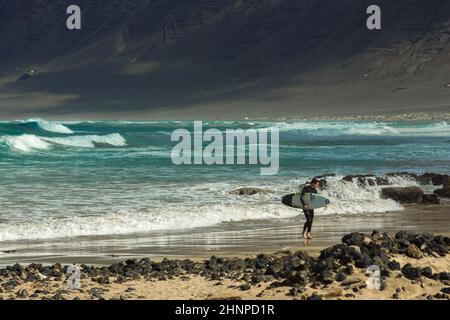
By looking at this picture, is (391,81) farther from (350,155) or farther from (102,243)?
(102,243)

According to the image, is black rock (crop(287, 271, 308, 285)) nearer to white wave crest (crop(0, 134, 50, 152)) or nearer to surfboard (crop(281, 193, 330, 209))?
surfboard (crop(281, 193, 330, 209))

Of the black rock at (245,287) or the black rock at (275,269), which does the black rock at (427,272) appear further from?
the black rock at (245,287)

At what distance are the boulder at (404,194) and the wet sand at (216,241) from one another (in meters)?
2.74

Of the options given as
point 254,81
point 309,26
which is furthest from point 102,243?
point 309,26

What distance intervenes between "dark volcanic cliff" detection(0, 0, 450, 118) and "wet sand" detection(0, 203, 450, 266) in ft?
300

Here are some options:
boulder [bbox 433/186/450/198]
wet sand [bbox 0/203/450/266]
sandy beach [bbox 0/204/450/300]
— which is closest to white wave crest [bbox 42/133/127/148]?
boulder [bbox 433/186/450/198]

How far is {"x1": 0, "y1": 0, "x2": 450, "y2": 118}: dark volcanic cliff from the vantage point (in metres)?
123

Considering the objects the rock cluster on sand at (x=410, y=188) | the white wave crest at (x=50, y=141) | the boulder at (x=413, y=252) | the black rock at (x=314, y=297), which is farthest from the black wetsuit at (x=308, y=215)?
the white wave crest at (x=50, y=141)

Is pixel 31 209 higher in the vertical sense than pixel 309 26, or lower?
lower

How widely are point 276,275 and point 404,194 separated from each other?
36.0 ft

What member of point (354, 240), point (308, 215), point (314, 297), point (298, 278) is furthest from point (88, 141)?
point (314, 297)

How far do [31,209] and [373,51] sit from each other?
116431 millimetres
